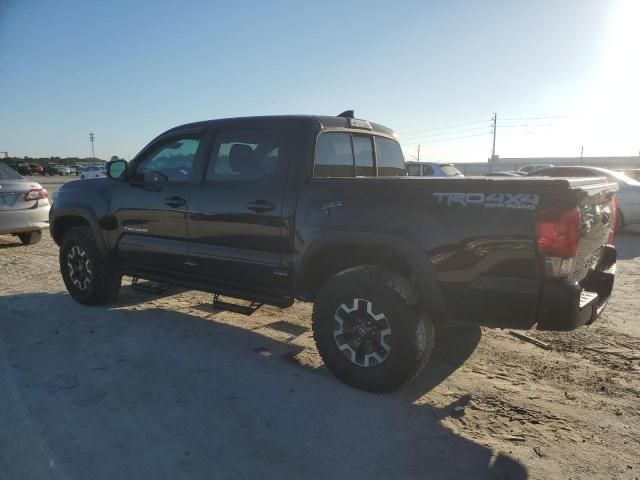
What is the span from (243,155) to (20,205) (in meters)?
6.27

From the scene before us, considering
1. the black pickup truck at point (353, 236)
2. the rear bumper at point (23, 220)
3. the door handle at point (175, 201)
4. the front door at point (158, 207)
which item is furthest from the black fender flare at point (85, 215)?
the rear bumper at point (23, 220)

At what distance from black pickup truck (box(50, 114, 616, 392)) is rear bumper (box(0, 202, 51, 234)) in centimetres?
418

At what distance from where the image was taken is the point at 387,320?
3246 mm

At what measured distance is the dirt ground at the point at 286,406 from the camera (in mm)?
2557

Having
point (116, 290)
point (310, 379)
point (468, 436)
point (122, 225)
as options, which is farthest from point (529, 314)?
point (116, 290)

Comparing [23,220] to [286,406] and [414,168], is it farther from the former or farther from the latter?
[414,168]

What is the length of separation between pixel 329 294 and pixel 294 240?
51 centimetres

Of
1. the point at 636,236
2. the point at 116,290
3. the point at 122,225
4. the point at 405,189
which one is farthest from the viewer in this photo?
the point at 636,236

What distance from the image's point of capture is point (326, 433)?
2.85 meters

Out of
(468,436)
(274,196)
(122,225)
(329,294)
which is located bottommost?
(468,436)

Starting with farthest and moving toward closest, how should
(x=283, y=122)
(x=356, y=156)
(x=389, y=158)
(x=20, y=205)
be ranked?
1. (x=20, y=205)
2. (x=389, y=158)
3. (x=356, y=156)
4. (x=283, y=122)

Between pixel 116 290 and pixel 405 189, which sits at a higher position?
pixel 405 189

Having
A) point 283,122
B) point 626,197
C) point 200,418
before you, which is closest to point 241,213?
point 283,122

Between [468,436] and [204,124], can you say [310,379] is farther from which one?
[204,124]
